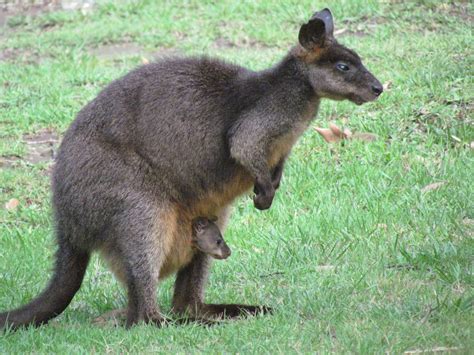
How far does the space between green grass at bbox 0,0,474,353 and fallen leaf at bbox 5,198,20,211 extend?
4 cm

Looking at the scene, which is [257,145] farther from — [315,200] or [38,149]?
[38,149]

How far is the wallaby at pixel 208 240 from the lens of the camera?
5.57m

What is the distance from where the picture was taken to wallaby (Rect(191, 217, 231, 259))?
18.3ft

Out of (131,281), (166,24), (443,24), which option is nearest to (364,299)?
(131,281)

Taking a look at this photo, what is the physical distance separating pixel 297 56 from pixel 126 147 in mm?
1101

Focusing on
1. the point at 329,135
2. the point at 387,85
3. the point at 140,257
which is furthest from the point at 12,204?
the point at 387,85

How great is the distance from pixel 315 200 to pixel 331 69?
5.46 feet

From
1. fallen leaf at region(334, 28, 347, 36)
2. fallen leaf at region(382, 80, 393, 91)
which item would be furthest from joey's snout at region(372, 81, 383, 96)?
fallen leaf at region(334, 28, 347, 36)

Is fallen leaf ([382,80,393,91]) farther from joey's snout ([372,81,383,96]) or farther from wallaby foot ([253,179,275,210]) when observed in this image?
wallaby foot ([253,179,275,210])

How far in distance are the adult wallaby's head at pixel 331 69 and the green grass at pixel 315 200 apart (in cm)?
94

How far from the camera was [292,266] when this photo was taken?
5.88 meters

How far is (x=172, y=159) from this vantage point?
18.1 ft

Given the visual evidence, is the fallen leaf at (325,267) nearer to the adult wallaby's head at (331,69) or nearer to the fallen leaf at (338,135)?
the adult wallaby's head at (331,69)

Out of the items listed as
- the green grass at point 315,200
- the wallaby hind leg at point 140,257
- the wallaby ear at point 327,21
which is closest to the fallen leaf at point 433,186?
the green grass at point 315,200
